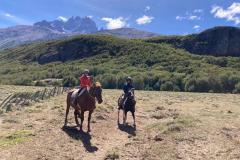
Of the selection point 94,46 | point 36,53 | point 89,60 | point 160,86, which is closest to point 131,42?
point 94,46

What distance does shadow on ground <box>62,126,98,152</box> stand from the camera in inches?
763

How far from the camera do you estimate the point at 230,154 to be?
1831 cm

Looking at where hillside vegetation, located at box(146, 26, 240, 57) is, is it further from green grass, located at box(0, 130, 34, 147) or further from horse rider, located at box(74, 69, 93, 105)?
green grass, located at box(0, 130, 34, 147)

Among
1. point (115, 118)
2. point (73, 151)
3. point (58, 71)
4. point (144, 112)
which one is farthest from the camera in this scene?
point (58, 71)

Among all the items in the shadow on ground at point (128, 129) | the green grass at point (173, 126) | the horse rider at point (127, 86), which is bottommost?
the shadow on ground at point (128, 129)

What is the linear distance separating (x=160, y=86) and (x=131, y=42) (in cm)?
7869

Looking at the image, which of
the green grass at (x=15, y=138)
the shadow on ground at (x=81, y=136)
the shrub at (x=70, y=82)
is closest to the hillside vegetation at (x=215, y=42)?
the shrub at (x=70, y=82)

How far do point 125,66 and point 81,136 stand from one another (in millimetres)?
117095

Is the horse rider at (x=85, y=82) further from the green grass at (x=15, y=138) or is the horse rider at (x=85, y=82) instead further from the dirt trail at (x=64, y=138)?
the green grass at (x=15, y=138)

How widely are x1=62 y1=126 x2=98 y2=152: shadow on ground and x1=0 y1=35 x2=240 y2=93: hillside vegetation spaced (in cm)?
7201

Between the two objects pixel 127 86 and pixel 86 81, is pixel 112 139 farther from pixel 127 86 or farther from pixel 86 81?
pixel 127 86

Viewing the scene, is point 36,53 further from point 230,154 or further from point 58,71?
point 230,154

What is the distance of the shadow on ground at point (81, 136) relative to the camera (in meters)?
19.4

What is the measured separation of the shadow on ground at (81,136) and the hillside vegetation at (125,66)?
72011 mm
